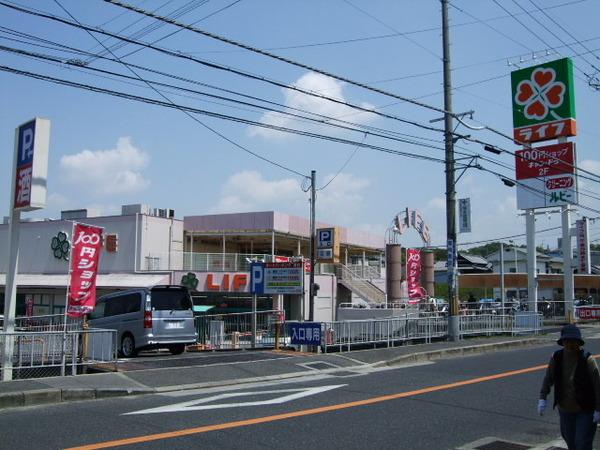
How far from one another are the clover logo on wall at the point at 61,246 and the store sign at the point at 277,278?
23475 mm

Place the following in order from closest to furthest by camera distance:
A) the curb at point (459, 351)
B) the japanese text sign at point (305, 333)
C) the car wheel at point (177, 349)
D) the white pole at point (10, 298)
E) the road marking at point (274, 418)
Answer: the road marking at point (274, 418) < the white pole at point (10, 298) < the curb at point (459, 351) < the japanese text sign at point (305, 333) < the car wheel at point (177, 349)

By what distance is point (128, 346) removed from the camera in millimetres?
17969

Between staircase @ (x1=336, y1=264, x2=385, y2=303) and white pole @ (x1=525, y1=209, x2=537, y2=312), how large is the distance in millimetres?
8560

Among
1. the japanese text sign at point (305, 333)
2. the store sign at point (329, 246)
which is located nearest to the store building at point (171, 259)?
the store sign at point (329, 246)

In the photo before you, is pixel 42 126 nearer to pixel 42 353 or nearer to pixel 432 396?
pixel 42 353

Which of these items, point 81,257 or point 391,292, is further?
point 391,292

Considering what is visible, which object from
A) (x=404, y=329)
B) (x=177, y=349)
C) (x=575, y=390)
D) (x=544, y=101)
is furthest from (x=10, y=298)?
(x=544, y=101)

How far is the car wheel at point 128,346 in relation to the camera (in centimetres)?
1780

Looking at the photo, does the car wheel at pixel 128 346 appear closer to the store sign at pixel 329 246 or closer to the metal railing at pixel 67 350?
the metal railing at pixel 67 350

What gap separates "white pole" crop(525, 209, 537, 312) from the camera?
35.9 metres

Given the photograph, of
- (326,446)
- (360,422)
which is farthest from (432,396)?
(326,446)

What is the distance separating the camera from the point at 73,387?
1059 centimetres

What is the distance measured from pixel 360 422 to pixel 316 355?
7.33m

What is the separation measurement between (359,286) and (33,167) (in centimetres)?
2907
